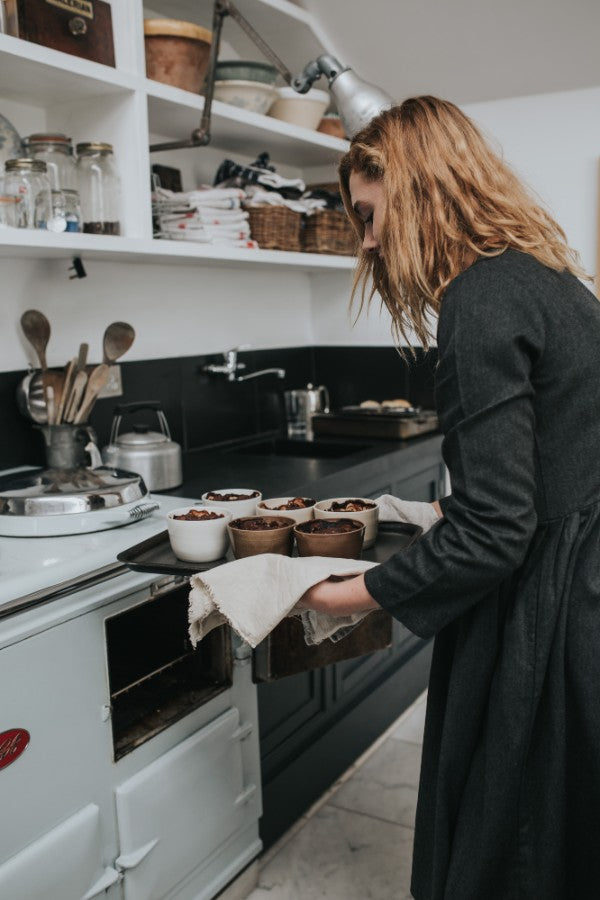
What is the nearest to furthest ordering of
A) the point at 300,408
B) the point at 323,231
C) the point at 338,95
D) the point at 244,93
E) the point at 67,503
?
the point at 67,503 < the point at 338,95 < the point at 244,93 < the point at 323,231 < the point at 300,408

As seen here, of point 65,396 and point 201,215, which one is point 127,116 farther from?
point 65,396

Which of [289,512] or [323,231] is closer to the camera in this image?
[289,512]

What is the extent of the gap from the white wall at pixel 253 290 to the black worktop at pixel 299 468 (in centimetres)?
42

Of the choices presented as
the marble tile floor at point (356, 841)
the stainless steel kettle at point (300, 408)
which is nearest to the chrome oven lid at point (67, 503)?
the marble tile floor at point (356, 841)

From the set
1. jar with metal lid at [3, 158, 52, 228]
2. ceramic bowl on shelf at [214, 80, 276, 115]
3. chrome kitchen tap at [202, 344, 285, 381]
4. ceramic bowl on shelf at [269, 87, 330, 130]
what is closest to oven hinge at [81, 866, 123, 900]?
jar with metal lid at [3, 158, 52, 228]

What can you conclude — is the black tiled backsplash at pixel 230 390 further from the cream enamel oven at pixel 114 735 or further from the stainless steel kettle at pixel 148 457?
the cream enamel oven at pixel 114 735

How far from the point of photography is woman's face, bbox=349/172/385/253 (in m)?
1.25

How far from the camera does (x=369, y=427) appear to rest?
3.01m

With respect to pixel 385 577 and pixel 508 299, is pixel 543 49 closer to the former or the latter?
pixel 508 299

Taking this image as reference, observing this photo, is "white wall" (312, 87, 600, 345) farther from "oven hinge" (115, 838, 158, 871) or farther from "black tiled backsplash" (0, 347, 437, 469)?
"oven hinge" (115, 838, 158, 871)

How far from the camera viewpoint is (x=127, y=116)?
2.13 metres

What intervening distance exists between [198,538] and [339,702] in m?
1.23

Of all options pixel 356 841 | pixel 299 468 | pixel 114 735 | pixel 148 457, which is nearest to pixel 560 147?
pixel 299 468

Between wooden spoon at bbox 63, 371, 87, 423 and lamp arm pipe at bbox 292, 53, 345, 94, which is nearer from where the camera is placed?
wooden spoon at bbox 63, 371, 87, 423
